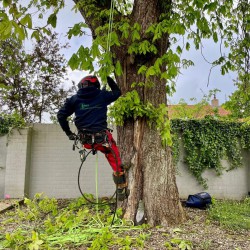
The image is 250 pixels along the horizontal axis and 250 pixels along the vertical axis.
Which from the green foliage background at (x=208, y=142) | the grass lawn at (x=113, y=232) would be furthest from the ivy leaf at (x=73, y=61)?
the green foliage background at (x=208, y=142)

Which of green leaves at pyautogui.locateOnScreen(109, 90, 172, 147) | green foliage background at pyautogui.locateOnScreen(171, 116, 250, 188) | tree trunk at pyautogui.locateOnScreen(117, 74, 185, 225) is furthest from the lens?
green foliage background at pyautogui.locateOnScreen(171, 116, 250, 188)

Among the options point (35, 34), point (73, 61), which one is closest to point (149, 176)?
point (73, 61)

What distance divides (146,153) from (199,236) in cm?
121

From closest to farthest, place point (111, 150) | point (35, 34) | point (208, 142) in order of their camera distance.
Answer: point (35, 34) < point (111, 150) < point (208, 142)

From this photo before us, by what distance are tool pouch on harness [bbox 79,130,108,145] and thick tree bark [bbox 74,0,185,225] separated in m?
0.95

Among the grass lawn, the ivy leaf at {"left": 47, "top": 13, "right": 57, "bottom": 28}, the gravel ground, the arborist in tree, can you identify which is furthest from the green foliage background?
the ivy leaf at {"left": 47, "top": 13, "right": 57, "bottom": 28}

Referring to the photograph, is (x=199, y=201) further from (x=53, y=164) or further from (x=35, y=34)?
(x=35, y=34)

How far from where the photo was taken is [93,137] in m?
3.18

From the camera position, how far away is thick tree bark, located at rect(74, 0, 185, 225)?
4.02 meters

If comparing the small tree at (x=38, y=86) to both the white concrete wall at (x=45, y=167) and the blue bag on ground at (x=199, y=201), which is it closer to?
the white concrete wall at (x=45, y=167)

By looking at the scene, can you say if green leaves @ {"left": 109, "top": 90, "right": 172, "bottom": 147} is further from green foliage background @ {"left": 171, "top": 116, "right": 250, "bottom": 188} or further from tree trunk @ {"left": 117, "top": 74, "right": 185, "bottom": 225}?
green foliage background @ {"left": 171, "top": 116, "right": 250, "bottom": 188}

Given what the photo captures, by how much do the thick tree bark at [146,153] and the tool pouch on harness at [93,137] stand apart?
3.12ft

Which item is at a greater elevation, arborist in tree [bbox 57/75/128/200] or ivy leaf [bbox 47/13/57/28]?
ivy leaf [bbox 47/13/57/28]

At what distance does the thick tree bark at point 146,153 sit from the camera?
4.02 m
